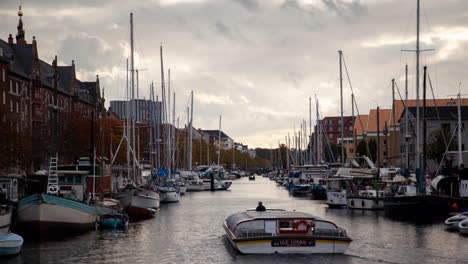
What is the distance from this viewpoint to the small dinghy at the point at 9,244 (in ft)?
122

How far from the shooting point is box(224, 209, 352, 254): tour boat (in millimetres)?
34906

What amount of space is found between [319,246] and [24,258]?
56.5ft

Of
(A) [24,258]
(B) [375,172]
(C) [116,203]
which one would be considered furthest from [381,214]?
(A) [24,258]

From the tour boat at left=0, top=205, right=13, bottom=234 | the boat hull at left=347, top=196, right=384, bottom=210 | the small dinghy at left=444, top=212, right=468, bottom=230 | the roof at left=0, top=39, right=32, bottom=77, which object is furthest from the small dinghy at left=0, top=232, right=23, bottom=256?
the roof at left=0, top=39, right=32, bottom=77

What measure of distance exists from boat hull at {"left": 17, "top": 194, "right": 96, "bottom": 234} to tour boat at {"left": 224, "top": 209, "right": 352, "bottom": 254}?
1669 centimetres

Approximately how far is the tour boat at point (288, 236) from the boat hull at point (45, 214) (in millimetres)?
16691

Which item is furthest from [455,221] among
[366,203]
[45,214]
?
[45,214]

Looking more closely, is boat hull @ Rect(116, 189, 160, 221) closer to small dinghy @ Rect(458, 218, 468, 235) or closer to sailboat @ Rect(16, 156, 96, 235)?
sailboat @ Rect(16, 156, 96, 235)

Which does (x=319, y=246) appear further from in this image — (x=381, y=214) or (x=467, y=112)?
(x=467, y=112)

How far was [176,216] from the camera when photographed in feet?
230

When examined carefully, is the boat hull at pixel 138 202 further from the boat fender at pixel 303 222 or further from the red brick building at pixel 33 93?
the boat fender at pixel 303 222

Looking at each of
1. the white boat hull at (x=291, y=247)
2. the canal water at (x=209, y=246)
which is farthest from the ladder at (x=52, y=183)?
the white boat hull at (x=291, y=247)

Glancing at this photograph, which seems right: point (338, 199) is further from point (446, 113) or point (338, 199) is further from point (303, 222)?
point (446, 113)

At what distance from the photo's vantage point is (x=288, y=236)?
1379 inches
